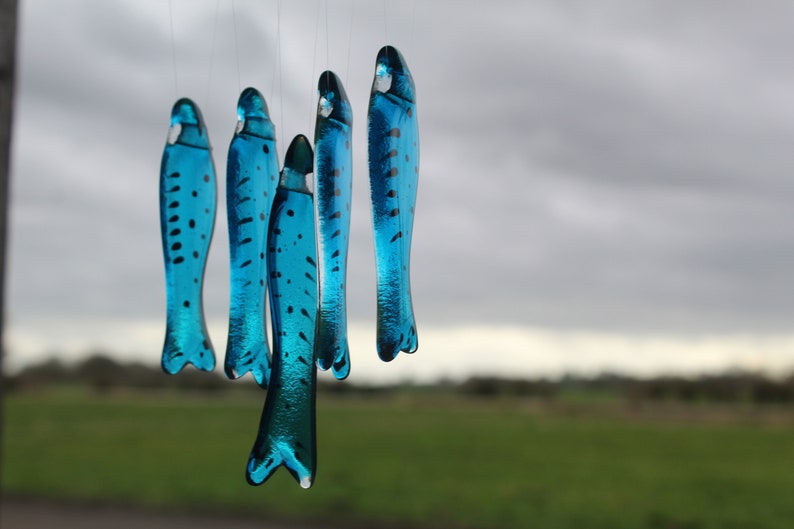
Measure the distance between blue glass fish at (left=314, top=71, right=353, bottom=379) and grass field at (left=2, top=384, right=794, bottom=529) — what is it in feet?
40.3

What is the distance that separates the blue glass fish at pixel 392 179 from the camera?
320 centimetres

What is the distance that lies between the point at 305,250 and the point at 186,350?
813 mm

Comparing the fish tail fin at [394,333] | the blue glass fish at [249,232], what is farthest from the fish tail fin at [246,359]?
the fish tail fin at [394,333]

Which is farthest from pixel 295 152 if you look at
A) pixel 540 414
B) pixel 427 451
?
pixel 540 414

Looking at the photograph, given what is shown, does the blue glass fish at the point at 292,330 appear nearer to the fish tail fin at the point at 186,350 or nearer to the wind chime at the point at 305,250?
the wind chime at the point at 305,250

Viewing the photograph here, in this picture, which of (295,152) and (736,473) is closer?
(295,152)

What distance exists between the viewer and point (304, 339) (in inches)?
124

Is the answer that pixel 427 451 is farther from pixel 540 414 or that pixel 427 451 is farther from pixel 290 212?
pixel 290 212

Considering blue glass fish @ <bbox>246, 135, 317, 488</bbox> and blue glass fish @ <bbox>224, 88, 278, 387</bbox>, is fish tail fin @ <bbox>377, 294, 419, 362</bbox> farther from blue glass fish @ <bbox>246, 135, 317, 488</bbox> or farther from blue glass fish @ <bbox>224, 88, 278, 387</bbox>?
blue glass fish @ <bbox>224, 88, 278, 387</bbox>

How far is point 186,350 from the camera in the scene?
3.63 meters

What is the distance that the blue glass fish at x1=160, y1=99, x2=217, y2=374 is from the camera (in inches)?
144

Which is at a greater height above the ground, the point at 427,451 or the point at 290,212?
the point at 290,212

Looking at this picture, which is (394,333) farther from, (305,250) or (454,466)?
(454,466)

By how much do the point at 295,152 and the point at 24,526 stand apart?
13540 millimetres
